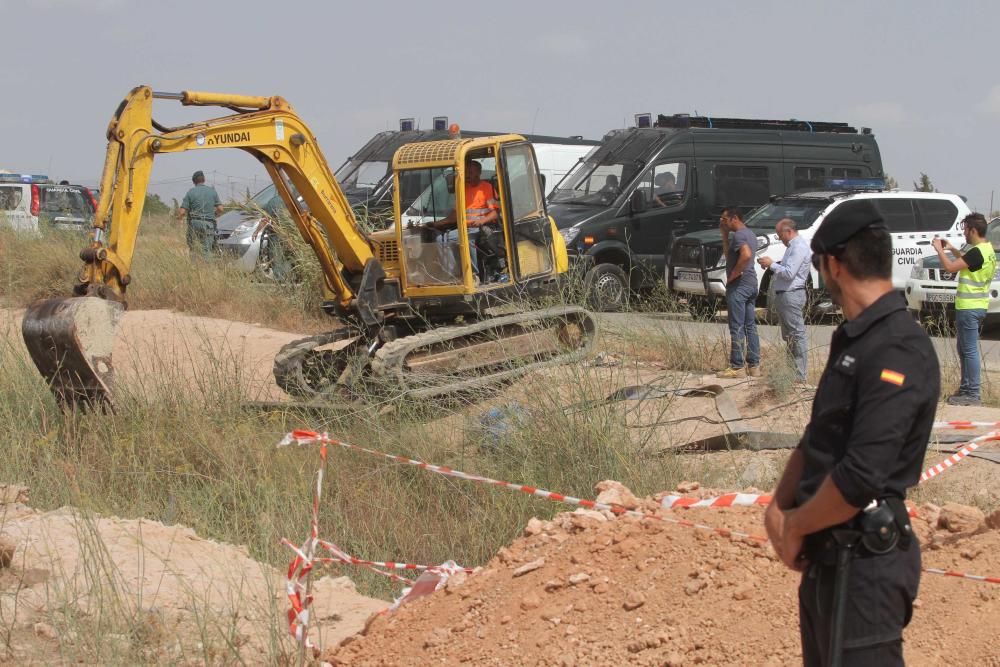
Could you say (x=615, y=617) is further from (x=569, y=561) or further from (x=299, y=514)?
(x=299, y=514)

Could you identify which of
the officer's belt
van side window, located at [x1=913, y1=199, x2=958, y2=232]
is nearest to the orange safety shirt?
van side window, located at [x1=913, y1=199, x2=958, y2=232]

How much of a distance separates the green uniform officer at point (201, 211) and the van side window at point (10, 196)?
572 centimetres

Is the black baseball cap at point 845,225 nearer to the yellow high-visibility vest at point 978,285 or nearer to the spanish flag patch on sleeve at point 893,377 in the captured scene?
Answer: the spanish flag patch on sleeve at point 893,377

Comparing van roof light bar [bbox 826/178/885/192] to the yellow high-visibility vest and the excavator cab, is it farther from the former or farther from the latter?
the yellow high-visibility vest

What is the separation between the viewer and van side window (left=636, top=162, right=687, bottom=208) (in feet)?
56.9

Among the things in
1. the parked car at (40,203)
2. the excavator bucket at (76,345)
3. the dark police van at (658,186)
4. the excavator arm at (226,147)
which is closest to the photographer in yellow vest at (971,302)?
the excavator arm at (226,147)

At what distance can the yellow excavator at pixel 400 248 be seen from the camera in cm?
988

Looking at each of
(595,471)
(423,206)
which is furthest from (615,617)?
(423,206)

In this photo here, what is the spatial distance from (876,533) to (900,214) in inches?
568

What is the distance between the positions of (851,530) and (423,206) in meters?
8.84

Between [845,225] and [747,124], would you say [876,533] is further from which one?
[747,124]

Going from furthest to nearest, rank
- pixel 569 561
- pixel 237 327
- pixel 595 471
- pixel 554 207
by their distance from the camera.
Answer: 1. pixel 554 207
2. pixel 237 327
3. pixel 595 471
4. pixel 569 561

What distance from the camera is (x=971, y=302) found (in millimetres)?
9719

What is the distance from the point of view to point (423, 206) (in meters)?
11.5
